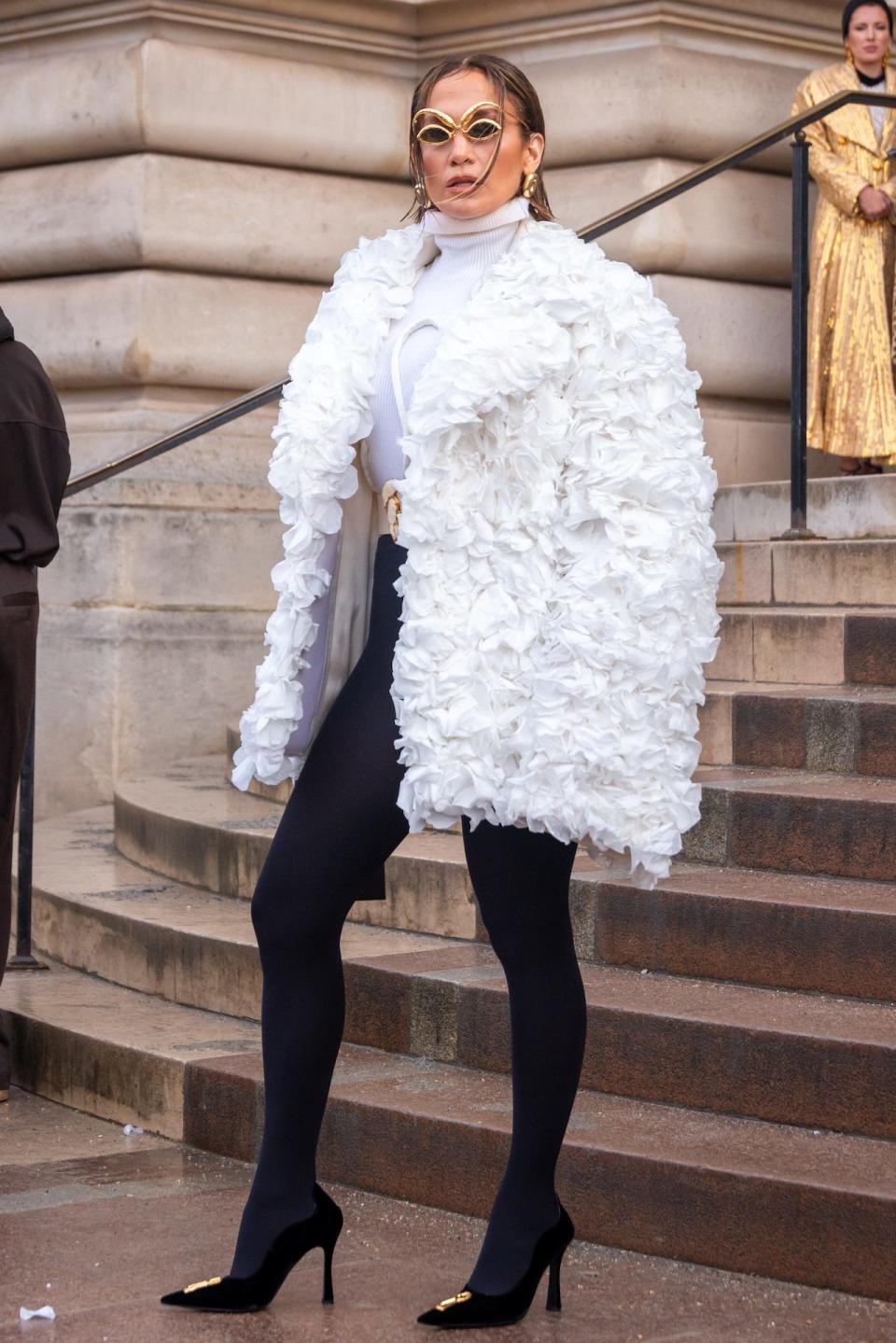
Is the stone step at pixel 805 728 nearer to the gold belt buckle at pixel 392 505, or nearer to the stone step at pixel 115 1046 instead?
the stone step at pixel 115 1046

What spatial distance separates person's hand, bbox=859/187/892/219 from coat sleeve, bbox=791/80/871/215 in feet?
0.08

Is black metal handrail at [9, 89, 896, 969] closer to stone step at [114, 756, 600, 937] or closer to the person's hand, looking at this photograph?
stone step at [114, 756, 600, 937]

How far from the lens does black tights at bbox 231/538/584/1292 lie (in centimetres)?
353

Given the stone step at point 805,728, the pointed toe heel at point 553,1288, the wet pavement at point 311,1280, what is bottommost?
the wet pavement at point 311,1280

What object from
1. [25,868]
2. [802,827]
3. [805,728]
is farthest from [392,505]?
[25,868]

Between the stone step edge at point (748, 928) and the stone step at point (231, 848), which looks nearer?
the stone step edge at point (748, 928)

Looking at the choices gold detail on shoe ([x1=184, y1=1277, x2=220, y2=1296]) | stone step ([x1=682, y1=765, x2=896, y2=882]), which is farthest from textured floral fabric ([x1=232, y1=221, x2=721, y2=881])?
stone step ([x1=682, y1=765, x2=896, y2=882])

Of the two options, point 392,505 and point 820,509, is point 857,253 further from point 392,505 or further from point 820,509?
point 392,505

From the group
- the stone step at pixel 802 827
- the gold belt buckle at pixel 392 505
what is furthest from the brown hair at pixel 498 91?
the stone step at pixel 802 827

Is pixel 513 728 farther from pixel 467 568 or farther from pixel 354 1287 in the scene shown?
pixel 354 1287

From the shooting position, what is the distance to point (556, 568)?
3469 mm

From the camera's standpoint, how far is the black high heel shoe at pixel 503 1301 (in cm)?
358

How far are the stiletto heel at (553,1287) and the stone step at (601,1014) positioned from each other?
756 mm

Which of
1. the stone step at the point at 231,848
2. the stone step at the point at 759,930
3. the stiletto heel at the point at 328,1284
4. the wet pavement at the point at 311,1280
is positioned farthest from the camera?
the stone step at the point at 231,848
